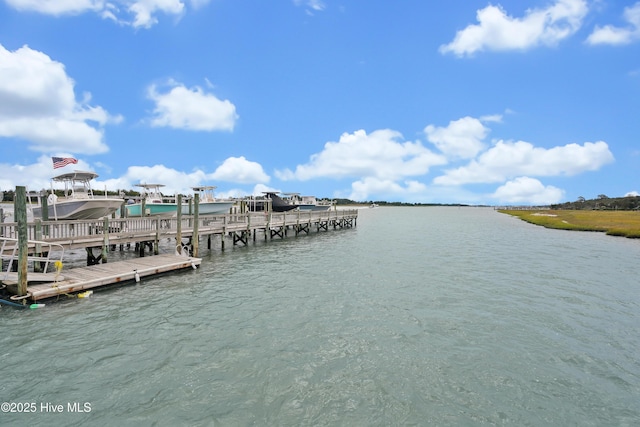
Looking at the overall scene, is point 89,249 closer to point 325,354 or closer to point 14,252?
point 14,252

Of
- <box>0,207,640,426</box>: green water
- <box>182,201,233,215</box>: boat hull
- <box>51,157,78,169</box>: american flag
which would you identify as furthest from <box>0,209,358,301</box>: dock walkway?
<box>182,201,233,215</box>: boat hull

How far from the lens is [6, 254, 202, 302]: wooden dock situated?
460 inches

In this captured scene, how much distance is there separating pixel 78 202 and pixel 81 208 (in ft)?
1.42

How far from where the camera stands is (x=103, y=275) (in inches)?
539

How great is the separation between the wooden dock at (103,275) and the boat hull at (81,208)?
7.48 meters

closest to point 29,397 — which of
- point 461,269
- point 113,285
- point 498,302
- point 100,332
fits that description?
point 100,332

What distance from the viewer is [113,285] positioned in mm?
13812

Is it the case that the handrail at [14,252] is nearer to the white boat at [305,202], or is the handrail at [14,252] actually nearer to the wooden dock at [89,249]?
the wooden dock at [89,249]

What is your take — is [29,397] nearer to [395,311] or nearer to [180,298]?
[180,298]

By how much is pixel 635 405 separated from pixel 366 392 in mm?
5344

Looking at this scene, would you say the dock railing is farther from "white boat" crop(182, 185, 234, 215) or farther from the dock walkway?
"white boat" crop(182, 185, 234, 215)

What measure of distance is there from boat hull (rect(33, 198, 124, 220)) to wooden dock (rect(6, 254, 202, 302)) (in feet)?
24.5

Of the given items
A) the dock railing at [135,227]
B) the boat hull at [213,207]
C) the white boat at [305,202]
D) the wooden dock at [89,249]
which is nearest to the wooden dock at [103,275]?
the wooden dock at [89,249]

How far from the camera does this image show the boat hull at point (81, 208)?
21578 millimetres
